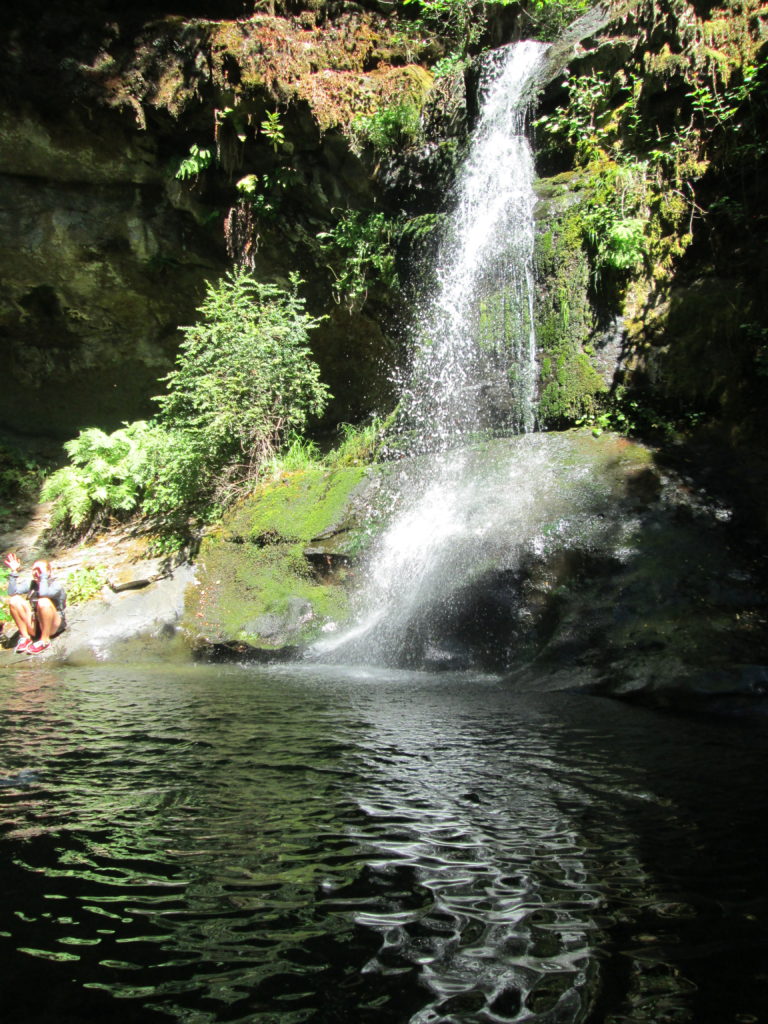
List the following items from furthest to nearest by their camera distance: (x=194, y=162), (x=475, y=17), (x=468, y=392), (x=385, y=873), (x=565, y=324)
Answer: (x=475, y=17), (x=194, y=162), (x=468, y=392), (x=565, y=324), (x=385, y=873)

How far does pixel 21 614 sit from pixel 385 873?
701 centimetres

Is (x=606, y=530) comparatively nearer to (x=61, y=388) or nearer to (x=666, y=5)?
(x=666, y=5)

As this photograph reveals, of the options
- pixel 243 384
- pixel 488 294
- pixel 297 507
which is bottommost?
pixel 297 507

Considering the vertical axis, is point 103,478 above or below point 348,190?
below

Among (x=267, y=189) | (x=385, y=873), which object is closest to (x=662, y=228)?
(x=267, y=189)

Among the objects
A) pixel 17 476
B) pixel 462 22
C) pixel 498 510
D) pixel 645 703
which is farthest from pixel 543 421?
pixel 17 476

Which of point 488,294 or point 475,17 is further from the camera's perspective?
point 475,17

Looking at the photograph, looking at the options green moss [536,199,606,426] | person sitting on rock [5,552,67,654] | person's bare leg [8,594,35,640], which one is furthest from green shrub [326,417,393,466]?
person's bare leg [8,594,35,640]

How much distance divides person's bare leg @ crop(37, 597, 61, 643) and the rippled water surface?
4.25 metres

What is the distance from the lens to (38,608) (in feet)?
25.1

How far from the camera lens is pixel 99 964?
1476mm

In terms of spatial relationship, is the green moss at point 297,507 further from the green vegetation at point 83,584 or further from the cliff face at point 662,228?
the cliff face at point 662,228

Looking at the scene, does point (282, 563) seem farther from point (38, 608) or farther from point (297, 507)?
point (38, 608)

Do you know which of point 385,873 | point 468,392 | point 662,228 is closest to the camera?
point 385,873
